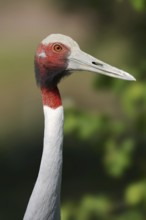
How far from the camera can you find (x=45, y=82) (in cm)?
401

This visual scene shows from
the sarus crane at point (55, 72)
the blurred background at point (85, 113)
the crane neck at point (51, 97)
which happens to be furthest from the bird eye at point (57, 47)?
the blurred background at point (85, 113)

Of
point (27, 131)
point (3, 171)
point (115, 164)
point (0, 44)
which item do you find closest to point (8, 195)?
point (3, 171)

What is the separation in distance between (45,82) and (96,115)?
1344mm

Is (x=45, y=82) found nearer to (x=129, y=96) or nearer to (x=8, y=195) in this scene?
(x=129, y=96)

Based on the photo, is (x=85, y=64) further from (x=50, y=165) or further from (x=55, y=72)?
(x=50, y=165)

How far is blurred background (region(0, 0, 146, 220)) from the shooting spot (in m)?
5.33

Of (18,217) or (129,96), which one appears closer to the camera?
(129,96)

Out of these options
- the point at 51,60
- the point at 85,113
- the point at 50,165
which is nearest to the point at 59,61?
the point at 51,60

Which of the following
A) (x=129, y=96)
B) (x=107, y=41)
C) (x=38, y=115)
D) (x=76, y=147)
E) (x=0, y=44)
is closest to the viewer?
(x=129, y=96)

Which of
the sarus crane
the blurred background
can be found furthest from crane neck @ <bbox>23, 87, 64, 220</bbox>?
the blurred background

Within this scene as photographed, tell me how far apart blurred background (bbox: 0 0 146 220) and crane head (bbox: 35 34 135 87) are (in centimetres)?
106

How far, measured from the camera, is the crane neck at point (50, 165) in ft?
13.2

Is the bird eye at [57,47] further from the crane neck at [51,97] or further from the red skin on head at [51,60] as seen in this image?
the crane neck at [51,97]

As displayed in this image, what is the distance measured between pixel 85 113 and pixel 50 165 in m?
1.26
